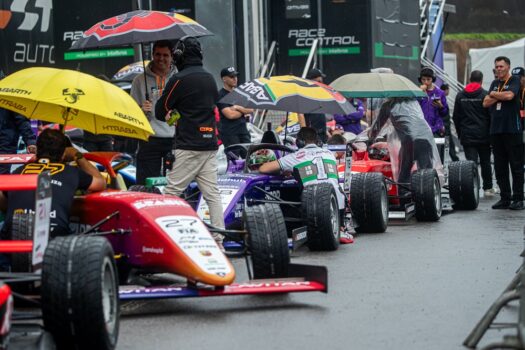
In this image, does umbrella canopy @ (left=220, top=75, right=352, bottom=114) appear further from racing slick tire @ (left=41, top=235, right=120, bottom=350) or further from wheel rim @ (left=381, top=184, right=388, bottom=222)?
racing slick tire @ (left=41, top=235, right=120, bottom=350)

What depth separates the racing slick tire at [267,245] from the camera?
8914mm

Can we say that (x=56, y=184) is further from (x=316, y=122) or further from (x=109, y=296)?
(x=316, y=122)

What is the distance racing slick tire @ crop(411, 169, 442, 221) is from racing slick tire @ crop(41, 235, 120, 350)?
7918mm

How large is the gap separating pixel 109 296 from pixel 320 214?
14.2 ft

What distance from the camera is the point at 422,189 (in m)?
14.5

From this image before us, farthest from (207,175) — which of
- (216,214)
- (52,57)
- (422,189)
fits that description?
(52,57)

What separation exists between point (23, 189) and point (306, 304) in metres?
A: 2.10

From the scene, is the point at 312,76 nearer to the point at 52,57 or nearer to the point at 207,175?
the point at 52,57

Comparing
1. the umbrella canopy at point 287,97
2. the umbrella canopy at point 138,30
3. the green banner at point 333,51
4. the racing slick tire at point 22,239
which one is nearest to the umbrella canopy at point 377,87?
the umbrella canopy at point 287,97

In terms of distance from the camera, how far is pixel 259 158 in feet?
41.1

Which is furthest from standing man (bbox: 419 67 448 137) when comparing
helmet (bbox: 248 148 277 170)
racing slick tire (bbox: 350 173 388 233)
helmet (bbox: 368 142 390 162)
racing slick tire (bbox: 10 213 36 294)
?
racing slick tire (bbox: 10 213 36 294)

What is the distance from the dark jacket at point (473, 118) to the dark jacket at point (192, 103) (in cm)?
749

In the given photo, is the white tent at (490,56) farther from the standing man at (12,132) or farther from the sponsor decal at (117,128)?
the sponsor decal at (117,128)

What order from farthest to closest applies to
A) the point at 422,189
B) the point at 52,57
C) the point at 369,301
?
the point at 52,57
the point at 422,189
the point at 369,301
